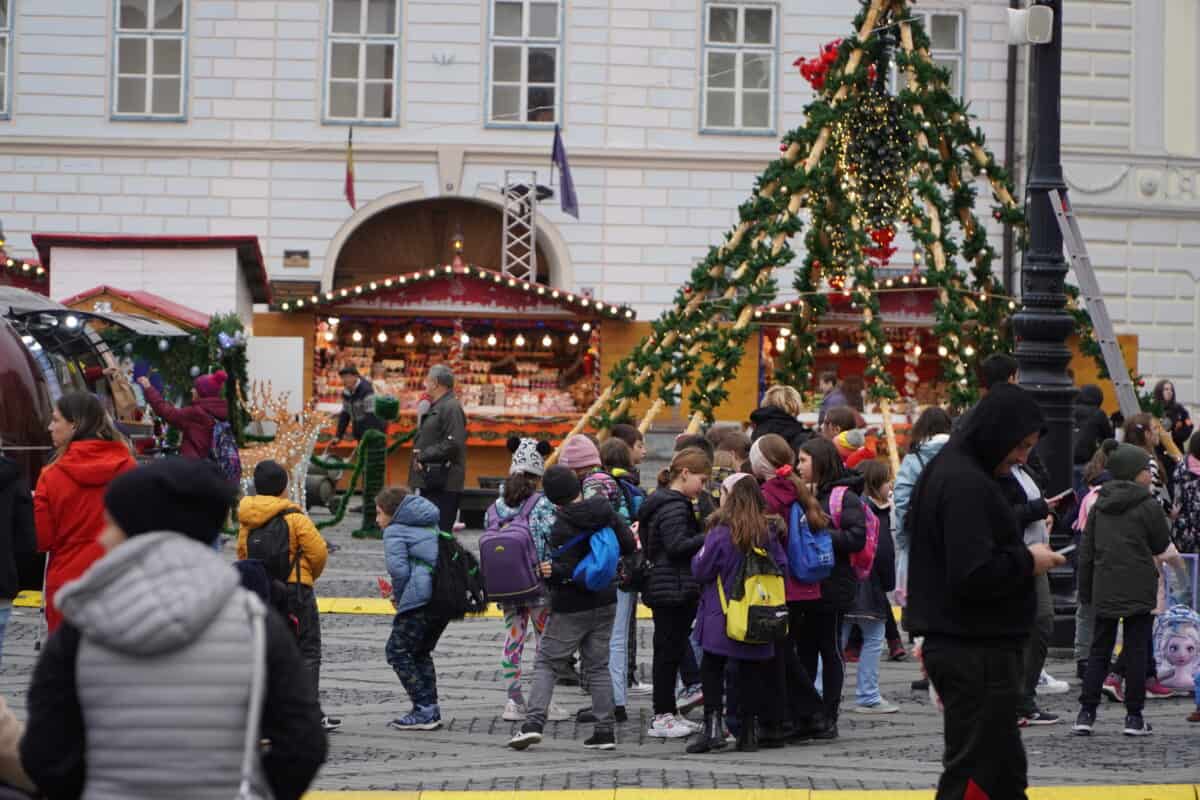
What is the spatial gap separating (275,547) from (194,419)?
23.9 ft

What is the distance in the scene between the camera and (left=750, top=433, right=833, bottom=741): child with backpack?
1000 cm

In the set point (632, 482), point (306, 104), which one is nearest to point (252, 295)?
point (306, 104)

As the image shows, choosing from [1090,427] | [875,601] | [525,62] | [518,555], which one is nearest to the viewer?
[518,555]

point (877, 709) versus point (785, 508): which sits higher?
point (785, 508)

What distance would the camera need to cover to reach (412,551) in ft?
33.6

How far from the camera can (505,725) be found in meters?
10.6

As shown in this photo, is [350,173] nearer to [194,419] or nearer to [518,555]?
[194,419]

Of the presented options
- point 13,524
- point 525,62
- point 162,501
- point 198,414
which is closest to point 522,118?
point 525,62

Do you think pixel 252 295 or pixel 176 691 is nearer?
pixel 176 691

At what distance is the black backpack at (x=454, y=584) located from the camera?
10250 mm

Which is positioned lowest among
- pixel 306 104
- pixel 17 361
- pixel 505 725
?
pixel 505 725

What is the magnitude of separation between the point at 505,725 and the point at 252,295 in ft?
51.2

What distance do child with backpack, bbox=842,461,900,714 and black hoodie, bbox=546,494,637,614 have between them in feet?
5.94

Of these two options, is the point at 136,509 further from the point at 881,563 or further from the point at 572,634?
the point at 881,563
